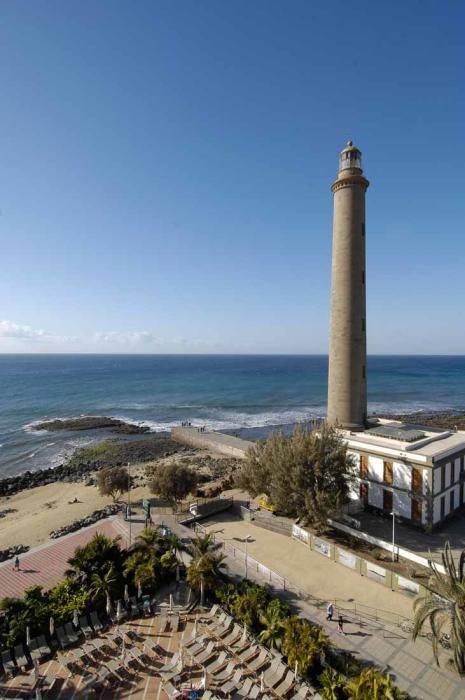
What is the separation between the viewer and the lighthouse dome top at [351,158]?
25625 mm

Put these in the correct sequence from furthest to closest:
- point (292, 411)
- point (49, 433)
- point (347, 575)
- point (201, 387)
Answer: point (201, 387), point (292, 411), point (49, 433), point (347, 575)

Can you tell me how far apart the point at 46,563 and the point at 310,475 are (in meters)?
14.6

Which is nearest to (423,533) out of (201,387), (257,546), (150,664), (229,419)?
(257,546)

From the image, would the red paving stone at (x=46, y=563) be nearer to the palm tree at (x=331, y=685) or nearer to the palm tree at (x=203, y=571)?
the palm tree at (x=203, y=571)

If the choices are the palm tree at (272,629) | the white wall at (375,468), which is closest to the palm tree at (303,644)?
the palm tree at (272,629)

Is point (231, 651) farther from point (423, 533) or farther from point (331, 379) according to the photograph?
point (331, 379)

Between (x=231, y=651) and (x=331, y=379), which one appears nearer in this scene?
(x=231, y=651)

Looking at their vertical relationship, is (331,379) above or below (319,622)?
above

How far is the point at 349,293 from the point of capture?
84.2ft

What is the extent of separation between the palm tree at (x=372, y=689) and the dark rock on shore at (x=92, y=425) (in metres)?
53.9

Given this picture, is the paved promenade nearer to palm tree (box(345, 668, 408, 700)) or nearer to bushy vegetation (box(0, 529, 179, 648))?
bushy vegetation (box(0, 529, 179, 648))

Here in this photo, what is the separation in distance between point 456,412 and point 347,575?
230 ft

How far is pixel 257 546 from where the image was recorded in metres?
20.5

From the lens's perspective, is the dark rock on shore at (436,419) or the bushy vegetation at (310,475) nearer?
the bushy vegetation at (310,475)
